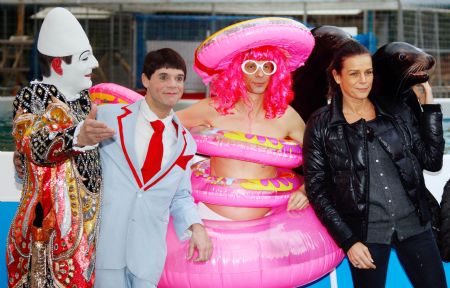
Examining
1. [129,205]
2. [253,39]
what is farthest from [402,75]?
[129,205]

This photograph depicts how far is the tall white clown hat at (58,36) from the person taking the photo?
2168 mm

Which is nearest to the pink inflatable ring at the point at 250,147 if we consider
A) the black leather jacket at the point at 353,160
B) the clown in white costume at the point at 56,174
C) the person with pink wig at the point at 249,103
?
the person with pink wig at the point at 249,103

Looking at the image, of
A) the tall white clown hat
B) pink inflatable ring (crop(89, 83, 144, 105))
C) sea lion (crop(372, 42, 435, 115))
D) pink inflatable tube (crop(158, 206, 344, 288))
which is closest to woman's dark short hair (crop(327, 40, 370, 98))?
sea lion (crop(372, 42, 435, 115))

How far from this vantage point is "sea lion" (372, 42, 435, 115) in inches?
104

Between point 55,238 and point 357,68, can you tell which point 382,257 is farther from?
point 55,238

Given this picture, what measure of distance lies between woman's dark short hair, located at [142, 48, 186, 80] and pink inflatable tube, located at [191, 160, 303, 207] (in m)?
0.58

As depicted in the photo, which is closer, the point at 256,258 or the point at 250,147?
the point at 256,258

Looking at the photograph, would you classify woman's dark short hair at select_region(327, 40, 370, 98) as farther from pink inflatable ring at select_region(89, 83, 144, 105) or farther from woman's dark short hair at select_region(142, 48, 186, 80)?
pink inflatable ring at select_region(89, 83, 144, 105)

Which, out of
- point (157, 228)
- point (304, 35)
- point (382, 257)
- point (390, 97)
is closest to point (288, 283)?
point (382, 257)

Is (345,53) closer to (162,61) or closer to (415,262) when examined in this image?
(162,61)

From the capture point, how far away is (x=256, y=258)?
101 inches

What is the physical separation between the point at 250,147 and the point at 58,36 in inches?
35.0

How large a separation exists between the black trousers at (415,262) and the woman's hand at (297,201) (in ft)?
1.33

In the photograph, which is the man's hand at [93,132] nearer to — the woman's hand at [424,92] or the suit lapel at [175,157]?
the suit lapel at [175,157]
